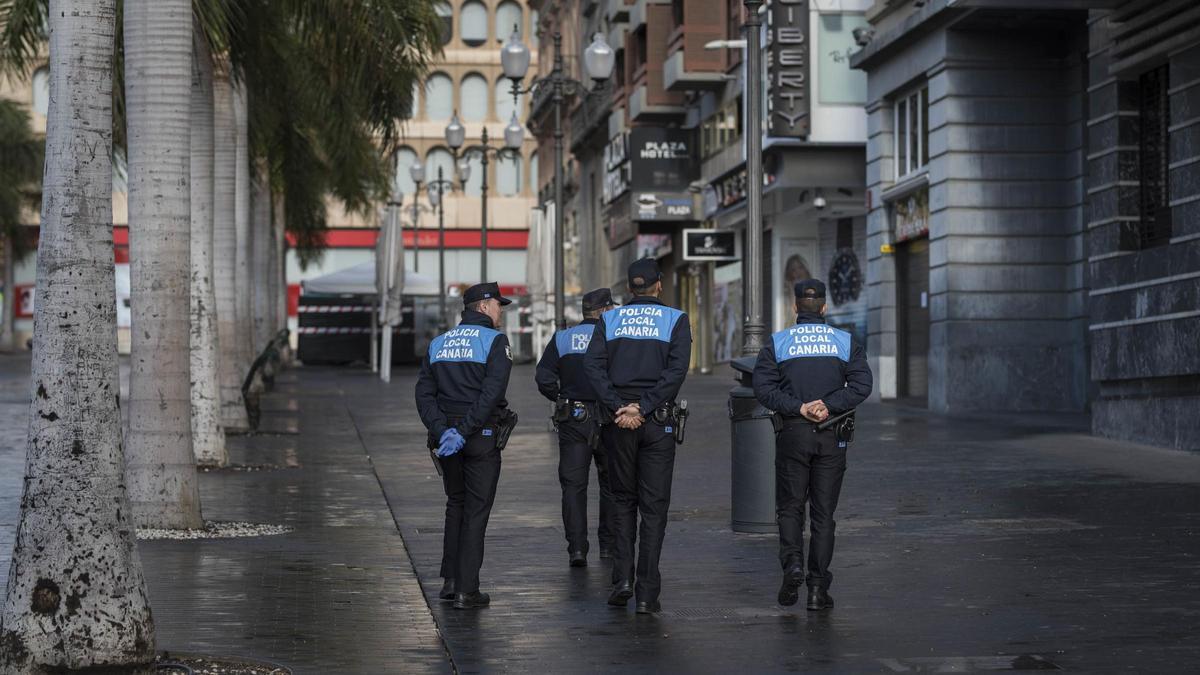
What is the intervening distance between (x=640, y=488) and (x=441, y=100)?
86589 mm

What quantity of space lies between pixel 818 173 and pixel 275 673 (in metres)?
28.4

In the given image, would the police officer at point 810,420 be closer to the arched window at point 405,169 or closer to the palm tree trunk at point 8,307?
the palm tree trunk at point 8,307

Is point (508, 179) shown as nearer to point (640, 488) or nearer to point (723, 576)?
point (723, 576)

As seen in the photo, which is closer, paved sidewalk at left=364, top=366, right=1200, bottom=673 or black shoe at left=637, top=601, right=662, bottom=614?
paved sidewalk at left=364, top=366, right=1200, bottom=673

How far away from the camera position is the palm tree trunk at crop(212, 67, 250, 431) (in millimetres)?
23719

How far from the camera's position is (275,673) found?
27.1 ft

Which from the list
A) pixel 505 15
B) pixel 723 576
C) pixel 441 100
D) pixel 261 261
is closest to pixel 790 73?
pixel 261 261

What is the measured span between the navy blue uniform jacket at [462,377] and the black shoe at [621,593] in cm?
111

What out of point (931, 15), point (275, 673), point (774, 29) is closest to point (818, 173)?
point (774, 29)

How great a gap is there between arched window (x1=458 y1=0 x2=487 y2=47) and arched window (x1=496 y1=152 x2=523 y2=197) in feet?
19.4

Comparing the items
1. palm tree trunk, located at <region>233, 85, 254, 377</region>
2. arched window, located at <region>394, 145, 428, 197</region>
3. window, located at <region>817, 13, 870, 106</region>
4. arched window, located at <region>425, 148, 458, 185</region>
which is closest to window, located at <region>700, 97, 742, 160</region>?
window, located at <region>817, 13, 870, 106</region>

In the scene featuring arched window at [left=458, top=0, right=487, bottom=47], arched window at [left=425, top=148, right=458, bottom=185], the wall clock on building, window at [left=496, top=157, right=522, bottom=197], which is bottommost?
the wall clock on building

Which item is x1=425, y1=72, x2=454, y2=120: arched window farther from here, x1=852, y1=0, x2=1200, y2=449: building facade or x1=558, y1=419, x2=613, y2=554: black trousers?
x1=558, y1=419, x2=613, y2=554: black trousers

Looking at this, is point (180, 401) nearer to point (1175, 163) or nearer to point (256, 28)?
point (256, 28)
